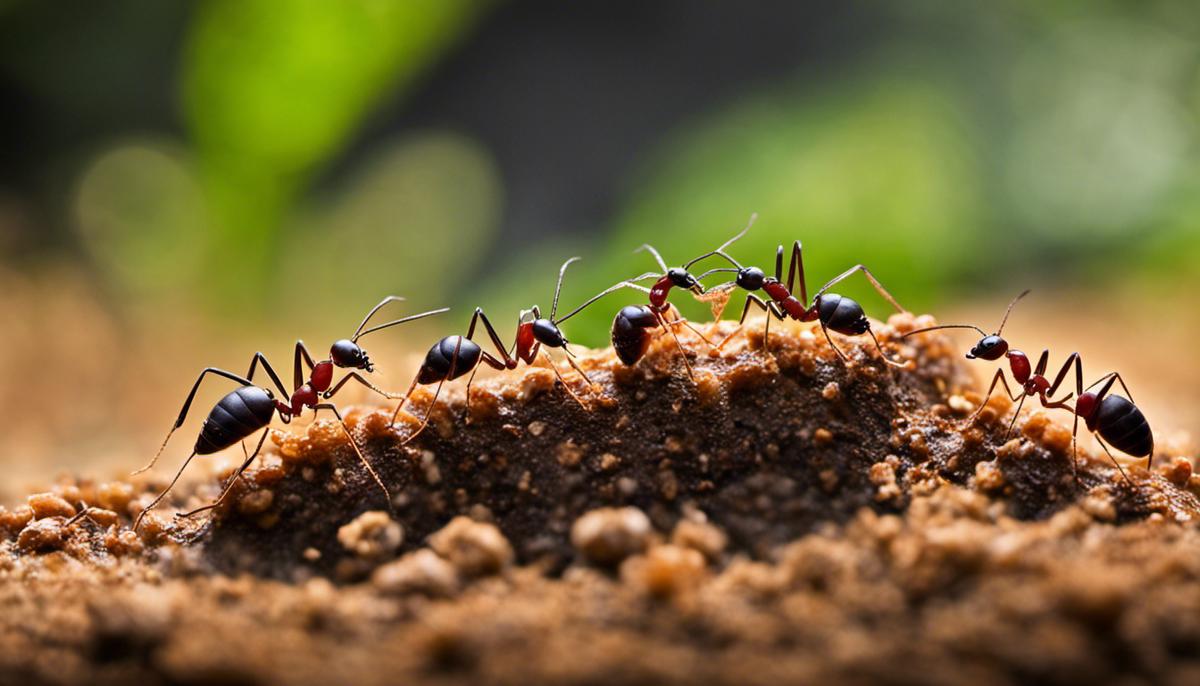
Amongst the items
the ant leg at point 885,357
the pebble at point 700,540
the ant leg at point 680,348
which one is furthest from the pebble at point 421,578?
the ant leg at point 885,357

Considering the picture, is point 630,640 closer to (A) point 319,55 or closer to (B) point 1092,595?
(B) point 1092,595

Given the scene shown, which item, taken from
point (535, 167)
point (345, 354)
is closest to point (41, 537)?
point (345, 354)

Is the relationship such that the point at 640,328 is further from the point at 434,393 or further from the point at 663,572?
the point at 663,572

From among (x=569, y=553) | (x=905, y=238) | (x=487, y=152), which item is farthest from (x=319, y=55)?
(x=569, y=553)

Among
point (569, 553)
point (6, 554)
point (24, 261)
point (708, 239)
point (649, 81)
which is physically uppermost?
point (649, 81)

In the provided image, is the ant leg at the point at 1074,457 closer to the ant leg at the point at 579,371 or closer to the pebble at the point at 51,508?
the ant leg at the point at 579,371

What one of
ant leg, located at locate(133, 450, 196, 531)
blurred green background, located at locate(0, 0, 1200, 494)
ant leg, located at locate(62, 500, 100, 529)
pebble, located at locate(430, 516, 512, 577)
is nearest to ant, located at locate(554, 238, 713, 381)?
pebble, located at locate(430, 516, 512, 577)
